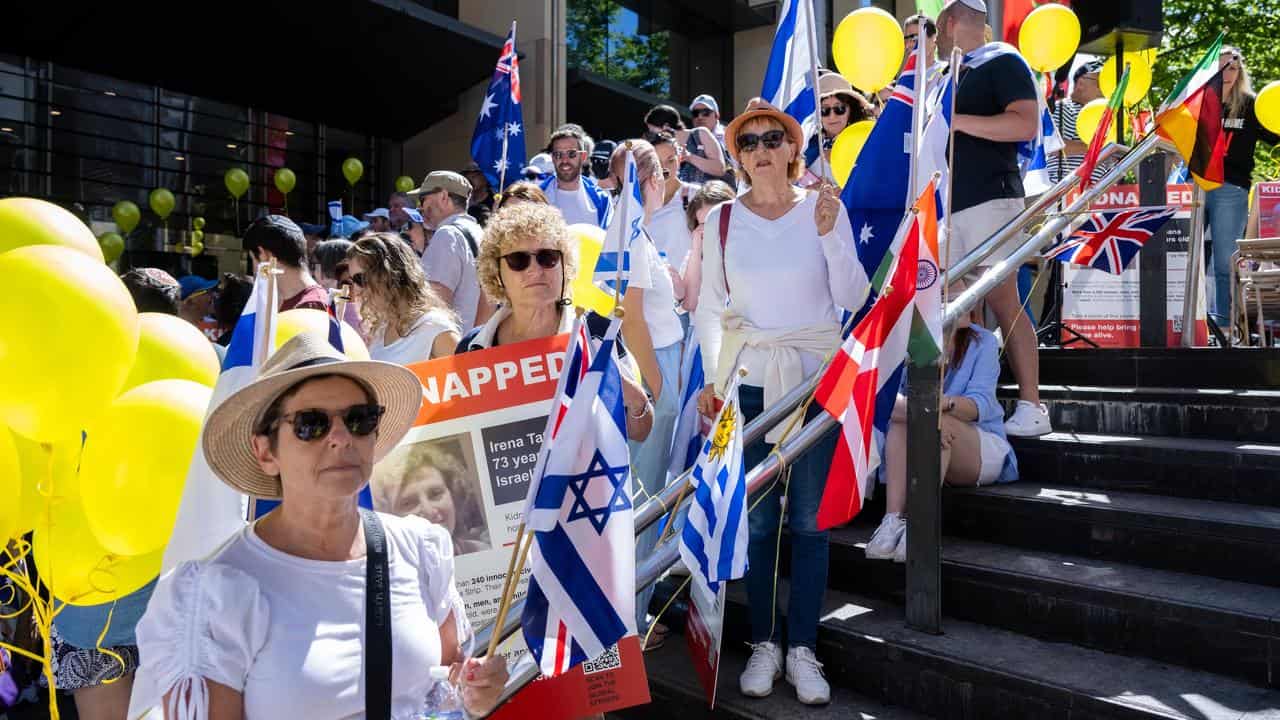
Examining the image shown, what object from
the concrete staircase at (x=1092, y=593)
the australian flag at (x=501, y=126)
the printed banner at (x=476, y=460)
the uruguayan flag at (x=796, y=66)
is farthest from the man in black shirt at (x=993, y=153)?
the australian flag at (x=501, y=126)

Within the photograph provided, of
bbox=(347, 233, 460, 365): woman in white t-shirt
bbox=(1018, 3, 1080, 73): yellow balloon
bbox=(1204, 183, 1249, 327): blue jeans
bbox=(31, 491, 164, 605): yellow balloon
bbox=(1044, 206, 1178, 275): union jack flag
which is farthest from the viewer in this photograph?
bbox=(1204, 183, 1249, 327): blue jeans

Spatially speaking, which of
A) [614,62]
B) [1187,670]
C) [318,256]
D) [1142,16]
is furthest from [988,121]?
[614,62]

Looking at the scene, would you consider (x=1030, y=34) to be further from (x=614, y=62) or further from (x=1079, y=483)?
(x=614, y=62)

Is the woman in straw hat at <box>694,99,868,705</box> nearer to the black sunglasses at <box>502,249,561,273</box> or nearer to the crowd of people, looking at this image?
the crowd of people

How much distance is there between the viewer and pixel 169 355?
125 inches

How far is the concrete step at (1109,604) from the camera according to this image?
361 cm

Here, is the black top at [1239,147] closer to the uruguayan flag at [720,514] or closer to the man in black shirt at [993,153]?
the man in black shirt at [993,153]

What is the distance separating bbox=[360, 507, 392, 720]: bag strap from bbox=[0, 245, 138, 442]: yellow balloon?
0.94 meters

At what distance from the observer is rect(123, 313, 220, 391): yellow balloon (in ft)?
10.3

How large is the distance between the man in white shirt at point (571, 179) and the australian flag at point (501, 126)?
150cm

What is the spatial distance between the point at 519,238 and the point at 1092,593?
2.48 meters

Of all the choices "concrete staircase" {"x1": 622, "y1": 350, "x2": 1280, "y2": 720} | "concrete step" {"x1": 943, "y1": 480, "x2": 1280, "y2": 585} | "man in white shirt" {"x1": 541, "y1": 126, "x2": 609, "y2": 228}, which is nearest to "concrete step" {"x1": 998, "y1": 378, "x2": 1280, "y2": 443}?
"concrete staircase" {"x1": 622, "y1": 350, "x2": 1280, "y2": 720}

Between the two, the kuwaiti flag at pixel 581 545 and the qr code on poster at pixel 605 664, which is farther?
the qr code on poster at pixel 605 664

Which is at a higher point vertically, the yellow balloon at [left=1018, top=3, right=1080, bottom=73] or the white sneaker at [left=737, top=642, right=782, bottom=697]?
the yellow balloon at [left=1018, top=3, right=1080, bottom=73]
